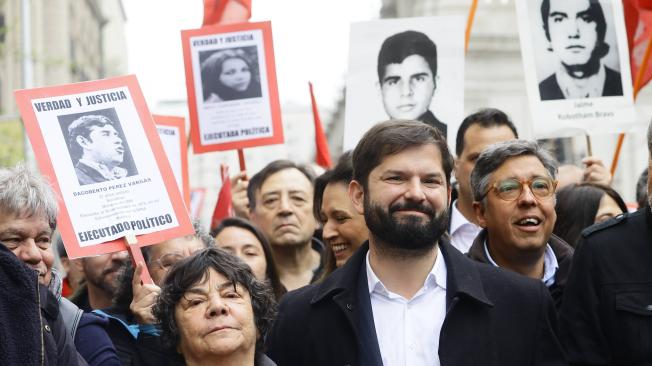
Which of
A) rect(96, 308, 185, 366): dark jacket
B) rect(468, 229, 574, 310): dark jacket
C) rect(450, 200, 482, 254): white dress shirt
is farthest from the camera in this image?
rect(450, 200, 482, 254): white dress shirt

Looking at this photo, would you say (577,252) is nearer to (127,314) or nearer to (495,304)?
(495,304)

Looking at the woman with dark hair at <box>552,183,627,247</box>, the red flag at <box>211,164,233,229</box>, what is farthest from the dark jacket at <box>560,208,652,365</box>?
the red flag at <box>211,164,233,229</box>

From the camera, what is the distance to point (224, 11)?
8.30 metres

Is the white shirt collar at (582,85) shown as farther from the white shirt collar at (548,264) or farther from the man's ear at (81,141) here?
the man's ear at (81,141)

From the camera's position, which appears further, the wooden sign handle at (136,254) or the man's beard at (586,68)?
the man's beard at (586,68)

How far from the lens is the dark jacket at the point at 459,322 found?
14.6 ft

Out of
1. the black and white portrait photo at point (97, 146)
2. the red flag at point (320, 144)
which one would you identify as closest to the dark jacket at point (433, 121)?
the red flag at point (320, 144)

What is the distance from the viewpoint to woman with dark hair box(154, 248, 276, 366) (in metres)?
4.48

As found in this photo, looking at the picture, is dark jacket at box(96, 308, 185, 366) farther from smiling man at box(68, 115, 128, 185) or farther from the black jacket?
the black jacket

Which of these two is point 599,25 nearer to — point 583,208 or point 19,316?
point 583,208

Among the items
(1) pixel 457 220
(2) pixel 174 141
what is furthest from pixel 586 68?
(2) pixel 174 141

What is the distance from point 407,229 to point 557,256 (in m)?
1.26

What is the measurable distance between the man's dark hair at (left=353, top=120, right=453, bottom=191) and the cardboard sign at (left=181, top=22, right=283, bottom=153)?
272 cm

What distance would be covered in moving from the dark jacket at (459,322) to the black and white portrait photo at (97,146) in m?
1.24
